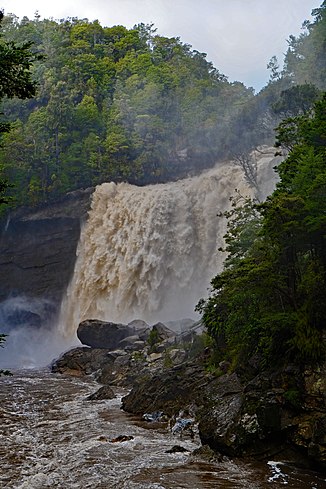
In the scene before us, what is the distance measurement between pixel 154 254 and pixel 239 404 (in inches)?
905

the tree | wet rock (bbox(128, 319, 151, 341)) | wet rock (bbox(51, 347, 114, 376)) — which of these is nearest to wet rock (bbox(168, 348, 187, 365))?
wet rock (bbox(51, 347, 114, 376))

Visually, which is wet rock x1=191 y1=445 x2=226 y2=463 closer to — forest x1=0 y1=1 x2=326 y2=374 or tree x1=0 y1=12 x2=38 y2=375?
forest x1=0 y1=1 x2=326 y2=374

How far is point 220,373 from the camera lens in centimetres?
1499

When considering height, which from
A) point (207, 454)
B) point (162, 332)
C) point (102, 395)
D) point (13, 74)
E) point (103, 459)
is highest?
point (13, 74)

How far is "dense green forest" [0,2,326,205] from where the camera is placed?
39.7 metres

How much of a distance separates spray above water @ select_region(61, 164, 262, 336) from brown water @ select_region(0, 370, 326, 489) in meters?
16.5

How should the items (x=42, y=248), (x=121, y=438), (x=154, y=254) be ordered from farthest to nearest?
1. (x=42, y=248)
2. (x=154, y=254)
3. (x=121, y=438)

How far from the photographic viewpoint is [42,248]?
1569 inches

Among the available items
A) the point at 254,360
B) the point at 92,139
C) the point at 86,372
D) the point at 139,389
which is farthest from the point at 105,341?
the point at 92,139

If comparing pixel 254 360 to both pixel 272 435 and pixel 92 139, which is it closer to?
pixel 272 435

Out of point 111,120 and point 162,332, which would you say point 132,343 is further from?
point 111,120

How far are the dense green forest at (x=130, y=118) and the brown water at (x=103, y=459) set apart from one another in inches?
975

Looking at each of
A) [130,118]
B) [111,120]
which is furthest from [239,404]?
[111,120]

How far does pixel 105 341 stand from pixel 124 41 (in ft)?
129
